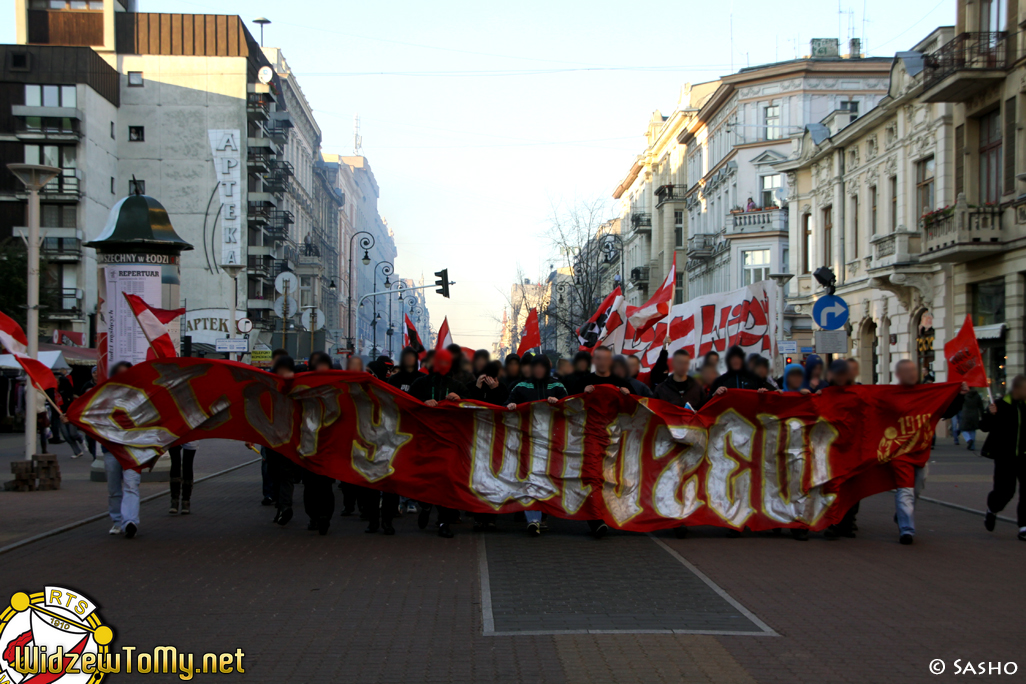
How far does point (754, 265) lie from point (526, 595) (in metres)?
48.9

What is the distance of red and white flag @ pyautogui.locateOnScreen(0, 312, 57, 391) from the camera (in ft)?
38.7

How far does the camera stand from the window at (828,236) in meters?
40.9

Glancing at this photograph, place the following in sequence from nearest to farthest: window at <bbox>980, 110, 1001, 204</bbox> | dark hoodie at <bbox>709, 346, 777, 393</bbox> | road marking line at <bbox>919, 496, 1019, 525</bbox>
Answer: dark hoodie at <bbox>709, 346, 777, 393</bbox>
road marking line at <bbox>919, 496, 1019, 525</bbox>
window at <bbox>980, 110, 1001, 204</bbox>

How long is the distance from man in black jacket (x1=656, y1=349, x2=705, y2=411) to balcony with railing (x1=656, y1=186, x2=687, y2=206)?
64280 mm

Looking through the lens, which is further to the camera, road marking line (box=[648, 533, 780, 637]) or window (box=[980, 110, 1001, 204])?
window (box=[980, 110, 1001, 204])

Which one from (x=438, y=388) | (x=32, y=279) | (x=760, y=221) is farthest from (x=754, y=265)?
(x=438, y=388)

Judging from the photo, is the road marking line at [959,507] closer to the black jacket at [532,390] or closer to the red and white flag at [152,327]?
the black jacket at [532,390]

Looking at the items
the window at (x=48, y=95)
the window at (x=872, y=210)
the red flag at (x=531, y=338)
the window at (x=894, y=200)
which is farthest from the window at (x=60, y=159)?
the red flag at (x=531, y=338)

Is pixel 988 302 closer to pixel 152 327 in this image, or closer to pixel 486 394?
pixel 486 394

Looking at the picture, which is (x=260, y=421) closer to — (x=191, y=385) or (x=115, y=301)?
(x=191, y=385)

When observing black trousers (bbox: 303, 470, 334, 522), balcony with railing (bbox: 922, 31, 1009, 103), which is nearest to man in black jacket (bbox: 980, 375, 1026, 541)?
black trousers (bbox: 303, 470, 334, 522)

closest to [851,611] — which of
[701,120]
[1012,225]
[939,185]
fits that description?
[1012,225]

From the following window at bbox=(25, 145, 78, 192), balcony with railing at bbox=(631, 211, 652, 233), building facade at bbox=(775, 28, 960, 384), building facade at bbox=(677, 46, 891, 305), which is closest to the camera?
building facade at bbox=(775, 28, 960, 384)

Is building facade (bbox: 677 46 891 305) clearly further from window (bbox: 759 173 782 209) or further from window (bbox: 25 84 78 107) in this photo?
window (bbox: 25 84 78 107)
